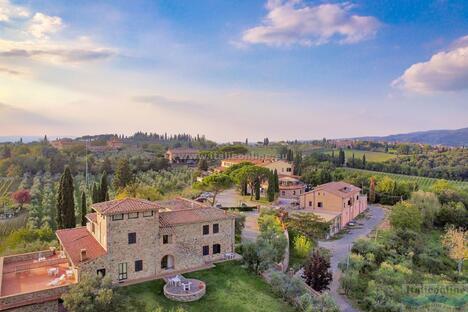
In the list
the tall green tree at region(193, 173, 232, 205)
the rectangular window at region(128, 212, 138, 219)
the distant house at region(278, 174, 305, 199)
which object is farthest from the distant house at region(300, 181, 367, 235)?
the rectangular window at region(128, 212, 138, 219)

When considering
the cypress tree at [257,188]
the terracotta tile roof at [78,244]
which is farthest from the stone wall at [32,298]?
the cypress tree at [257,188]

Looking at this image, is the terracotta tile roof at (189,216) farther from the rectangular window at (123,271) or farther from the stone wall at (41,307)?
the stone wall at (41,307)

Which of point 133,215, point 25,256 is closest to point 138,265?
point 133,215

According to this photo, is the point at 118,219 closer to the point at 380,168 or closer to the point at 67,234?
the point at 67,234

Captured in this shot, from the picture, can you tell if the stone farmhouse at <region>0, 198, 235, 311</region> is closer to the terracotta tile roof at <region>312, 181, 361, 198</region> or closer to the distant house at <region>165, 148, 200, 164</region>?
the terracotta tile roof at <region>312, 181, 361, 198</region>

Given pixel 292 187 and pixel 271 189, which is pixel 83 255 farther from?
pixel 292 187

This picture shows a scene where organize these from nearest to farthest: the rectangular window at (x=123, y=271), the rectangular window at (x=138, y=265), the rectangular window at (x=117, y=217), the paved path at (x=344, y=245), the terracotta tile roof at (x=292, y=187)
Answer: the rectangular window at (x=117, y=217) < the rectangular window at (x=123, y=271) < the rectangular window at (x=138, y=265) < the paved path at (x=344, y=245) < the terracotta tile roof at (x=292, y=187)
